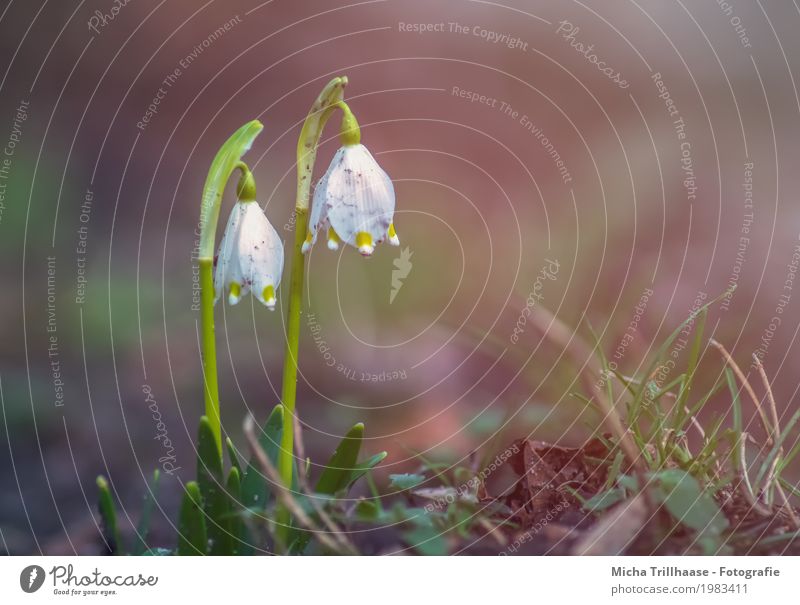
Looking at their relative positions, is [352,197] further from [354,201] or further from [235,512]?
[235,512]

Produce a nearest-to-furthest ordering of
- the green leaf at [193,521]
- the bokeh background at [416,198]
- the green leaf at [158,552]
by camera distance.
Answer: the green leaf at [193,521] < the green leaf at [158,552] < the bokeh background at [416,198]

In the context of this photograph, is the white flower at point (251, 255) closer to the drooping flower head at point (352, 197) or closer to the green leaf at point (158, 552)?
the drooping flower head at point (352, 197)

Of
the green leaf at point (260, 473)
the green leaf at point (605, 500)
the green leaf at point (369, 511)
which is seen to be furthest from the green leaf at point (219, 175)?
the green leaf at point (605, 500)

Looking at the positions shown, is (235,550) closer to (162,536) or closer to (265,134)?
(162,536)

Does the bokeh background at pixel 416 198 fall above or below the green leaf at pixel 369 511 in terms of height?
above

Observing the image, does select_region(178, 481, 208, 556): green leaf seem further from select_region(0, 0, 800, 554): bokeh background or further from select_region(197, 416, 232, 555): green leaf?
select_region(0, 0, 800, 554): bokeh background

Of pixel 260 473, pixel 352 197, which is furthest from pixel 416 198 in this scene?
pixel 260 473
